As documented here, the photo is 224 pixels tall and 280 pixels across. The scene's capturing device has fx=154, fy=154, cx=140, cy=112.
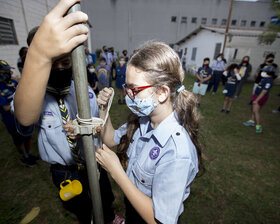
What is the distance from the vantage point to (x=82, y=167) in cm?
166

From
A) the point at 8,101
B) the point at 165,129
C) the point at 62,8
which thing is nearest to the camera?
the point at 62,8

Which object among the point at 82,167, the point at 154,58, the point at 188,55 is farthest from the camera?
the point at 188,55

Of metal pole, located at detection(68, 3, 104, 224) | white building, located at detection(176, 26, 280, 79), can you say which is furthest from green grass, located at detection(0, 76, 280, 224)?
white building, located at detection(176, 26, 280, 79)

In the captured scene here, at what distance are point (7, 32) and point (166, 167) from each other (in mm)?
10011

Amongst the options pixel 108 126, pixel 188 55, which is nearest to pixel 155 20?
pixel 188 55

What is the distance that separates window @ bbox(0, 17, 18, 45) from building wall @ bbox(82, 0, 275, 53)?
2068 cm

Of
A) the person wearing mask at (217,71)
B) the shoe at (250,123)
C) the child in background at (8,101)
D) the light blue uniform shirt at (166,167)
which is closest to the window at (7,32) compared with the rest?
the child in background at (8,101)

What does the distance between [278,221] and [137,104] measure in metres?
3.16

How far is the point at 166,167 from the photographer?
3.62ft

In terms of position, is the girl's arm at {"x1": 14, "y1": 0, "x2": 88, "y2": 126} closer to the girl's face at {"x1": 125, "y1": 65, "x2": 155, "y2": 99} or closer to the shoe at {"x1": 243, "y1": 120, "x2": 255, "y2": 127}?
the girl's face at {"x1": 125, "y1": 65, "x2": 155, "y2": 99}

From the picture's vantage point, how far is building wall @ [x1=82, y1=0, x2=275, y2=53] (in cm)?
2594

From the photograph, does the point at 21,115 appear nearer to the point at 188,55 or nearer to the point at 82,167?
the point at 82,167

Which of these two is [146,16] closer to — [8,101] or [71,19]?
[8,101]

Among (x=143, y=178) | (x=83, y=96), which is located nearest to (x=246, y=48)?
(x=143, y=178)
